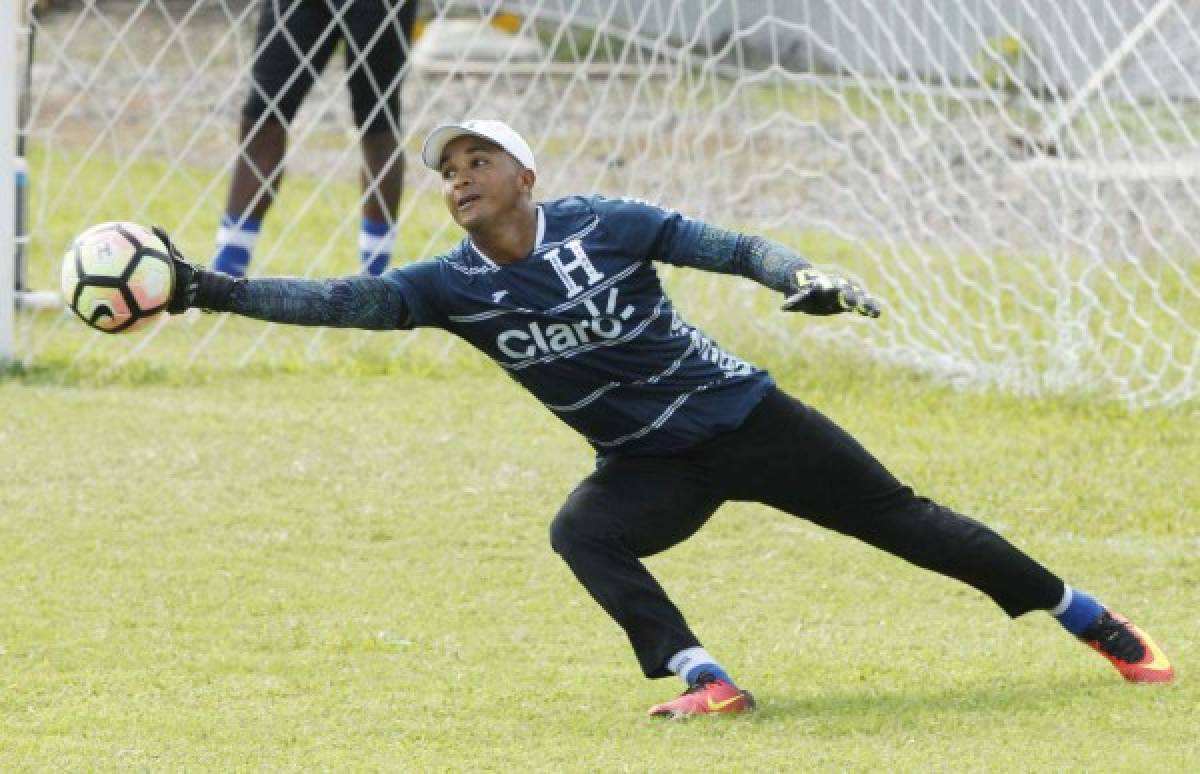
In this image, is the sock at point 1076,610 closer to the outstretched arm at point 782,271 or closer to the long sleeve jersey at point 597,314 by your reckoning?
the long sleeve jersey at point 597,314

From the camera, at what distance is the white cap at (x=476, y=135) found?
17.2ft

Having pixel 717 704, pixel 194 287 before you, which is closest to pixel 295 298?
pixel 194 287

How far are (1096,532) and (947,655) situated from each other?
63.8 inches

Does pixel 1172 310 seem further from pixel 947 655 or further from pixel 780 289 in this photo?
pixel 780 289

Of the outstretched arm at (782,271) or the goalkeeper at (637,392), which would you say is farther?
the goalkeeper at (637,392)

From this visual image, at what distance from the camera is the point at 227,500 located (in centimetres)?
726

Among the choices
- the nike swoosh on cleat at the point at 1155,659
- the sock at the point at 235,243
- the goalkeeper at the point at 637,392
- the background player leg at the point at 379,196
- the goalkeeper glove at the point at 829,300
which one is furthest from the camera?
the background player leg at the point at 379,196

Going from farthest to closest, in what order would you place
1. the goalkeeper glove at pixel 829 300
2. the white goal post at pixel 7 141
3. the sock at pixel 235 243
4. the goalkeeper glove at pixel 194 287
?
the sock at pixel 235 243 → the white goal post at pixel 7 141 → the goalkeeper glove at pixel 194 287 → the goalkeeper glove at pixel 829 300

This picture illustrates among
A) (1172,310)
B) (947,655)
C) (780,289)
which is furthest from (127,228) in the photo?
(1172,310)

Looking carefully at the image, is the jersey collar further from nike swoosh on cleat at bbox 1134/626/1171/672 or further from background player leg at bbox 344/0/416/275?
background player leg at bbox 344/0/416/275

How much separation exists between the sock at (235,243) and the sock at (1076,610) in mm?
4851

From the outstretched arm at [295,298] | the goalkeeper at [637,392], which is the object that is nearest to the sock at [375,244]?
the goalkeeper at [637,392]

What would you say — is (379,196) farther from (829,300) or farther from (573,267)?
(829,300)

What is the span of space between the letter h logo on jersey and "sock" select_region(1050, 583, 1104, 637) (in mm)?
1376
